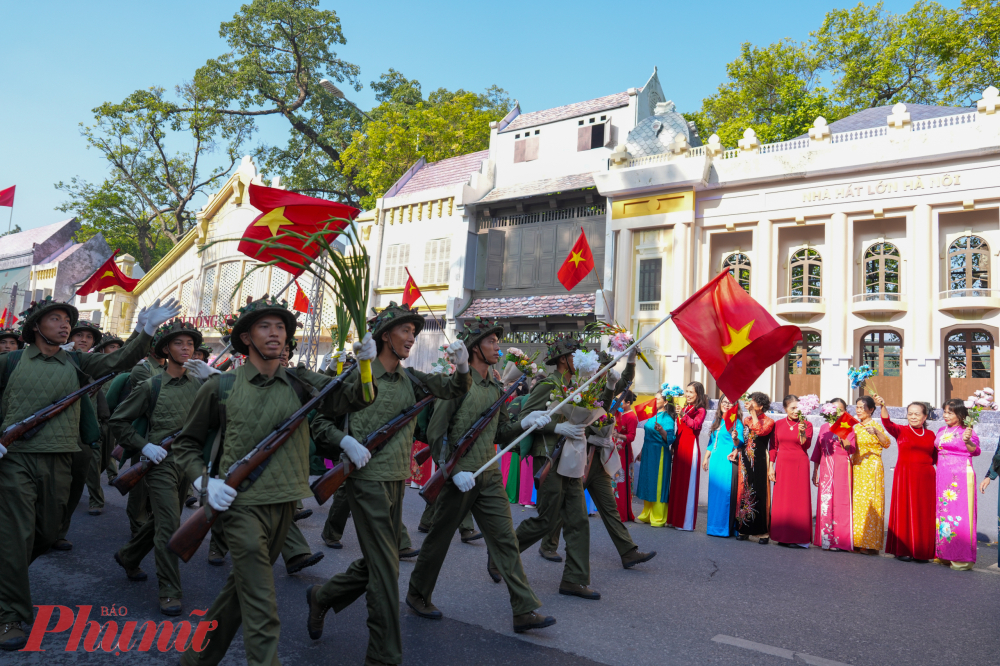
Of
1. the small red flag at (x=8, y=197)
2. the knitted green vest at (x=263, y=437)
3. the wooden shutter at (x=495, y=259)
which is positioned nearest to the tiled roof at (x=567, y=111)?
the wooden shutter at (x=495, y=259)

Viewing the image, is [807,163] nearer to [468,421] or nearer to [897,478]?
[897,478]

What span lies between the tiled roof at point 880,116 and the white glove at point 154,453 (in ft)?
73.6

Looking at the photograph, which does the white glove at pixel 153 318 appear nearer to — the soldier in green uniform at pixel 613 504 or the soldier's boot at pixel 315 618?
the soldier's boot at pixel 315 618

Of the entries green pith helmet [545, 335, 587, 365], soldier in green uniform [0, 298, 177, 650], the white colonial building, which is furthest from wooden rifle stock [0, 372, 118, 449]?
the white colonial building

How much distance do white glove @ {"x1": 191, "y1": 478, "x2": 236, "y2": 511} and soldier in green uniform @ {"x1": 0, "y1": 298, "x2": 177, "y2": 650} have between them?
1786 millimetres

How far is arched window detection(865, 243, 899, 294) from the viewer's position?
20.7 metres

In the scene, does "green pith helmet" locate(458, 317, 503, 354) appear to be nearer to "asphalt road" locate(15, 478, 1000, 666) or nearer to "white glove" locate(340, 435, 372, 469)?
"white glove" locate(340, 435, 372, 469)

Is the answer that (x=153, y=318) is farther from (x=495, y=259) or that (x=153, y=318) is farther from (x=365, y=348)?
(x=495, y=259)

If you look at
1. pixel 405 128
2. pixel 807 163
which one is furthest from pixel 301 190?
pixel 807 163

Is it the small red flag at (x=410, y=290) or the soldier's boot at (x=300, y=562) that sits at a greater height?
the small red flag at (x=410, y=290)

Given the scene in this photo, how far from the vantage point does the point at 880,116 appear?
77.9 feet

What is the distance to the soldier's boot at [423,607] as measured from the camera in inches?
181

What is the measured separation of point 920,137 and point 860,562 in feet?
52.7

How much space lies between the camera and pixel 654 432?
362 inches
